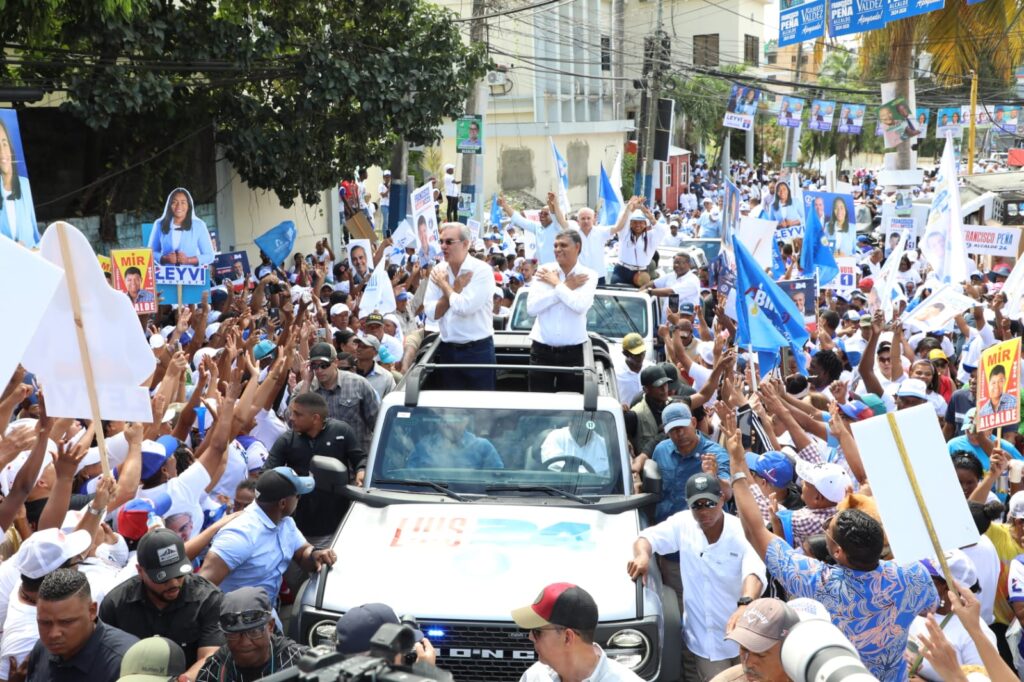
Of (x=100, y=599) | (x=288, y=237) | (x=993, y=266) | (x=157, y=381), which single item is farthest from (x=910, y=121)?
(x=100, y=599)

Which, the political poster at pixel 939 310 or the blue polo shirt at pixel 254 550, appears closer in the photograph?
the blue polo shirt at pixel 254 550

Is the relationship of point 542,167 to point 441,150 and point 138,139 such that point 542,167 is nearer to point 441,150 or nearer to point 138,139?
point 441,150

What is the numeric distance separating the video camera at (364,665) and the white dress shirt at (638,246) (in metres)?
12.5

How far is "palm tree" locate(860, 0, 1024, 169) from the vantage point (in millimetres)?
25422

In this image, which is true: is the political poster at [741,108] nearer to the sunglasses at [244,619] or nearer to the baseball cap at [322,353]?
the baseball cap at [322,353]

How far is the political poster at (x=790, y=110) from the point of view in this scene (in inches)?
1329

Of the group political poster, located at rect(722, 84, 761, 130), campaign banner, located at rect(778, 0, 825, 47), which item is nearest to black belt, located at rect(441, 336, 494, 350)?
campaign banner, located at rect(778, 0, 825, 47)

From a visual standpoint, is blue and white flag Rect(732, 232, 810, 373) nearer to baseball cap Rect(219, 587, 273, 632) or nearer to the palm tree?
baseball cap Rect(219, 587, 273, 632)

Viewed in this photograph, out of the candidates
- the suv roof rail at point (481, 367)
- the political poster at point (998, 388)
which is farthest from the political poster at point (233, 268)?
the political poster at point (998, 388)

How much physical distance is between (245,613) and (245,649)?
142 mm

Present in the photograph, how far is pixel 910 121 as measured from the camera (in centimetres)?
2708

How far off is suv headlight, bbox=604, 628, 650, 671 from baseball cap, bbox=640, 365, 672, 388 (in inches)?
119

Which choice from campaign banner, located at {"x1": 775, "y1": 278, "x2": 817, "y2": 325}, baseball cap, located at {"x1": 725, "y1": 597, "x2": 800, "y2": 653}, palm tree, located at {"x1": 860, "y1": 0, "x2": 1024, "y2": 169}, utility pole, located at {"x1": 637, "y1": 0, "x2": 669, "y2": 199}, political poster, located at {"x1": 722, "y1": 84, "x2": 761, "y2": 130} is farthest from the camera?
political poster, located at {"x1": 722, "y1": 84, "x2": 761, "y2": 130}

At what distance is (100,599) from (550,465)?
2629 mm
